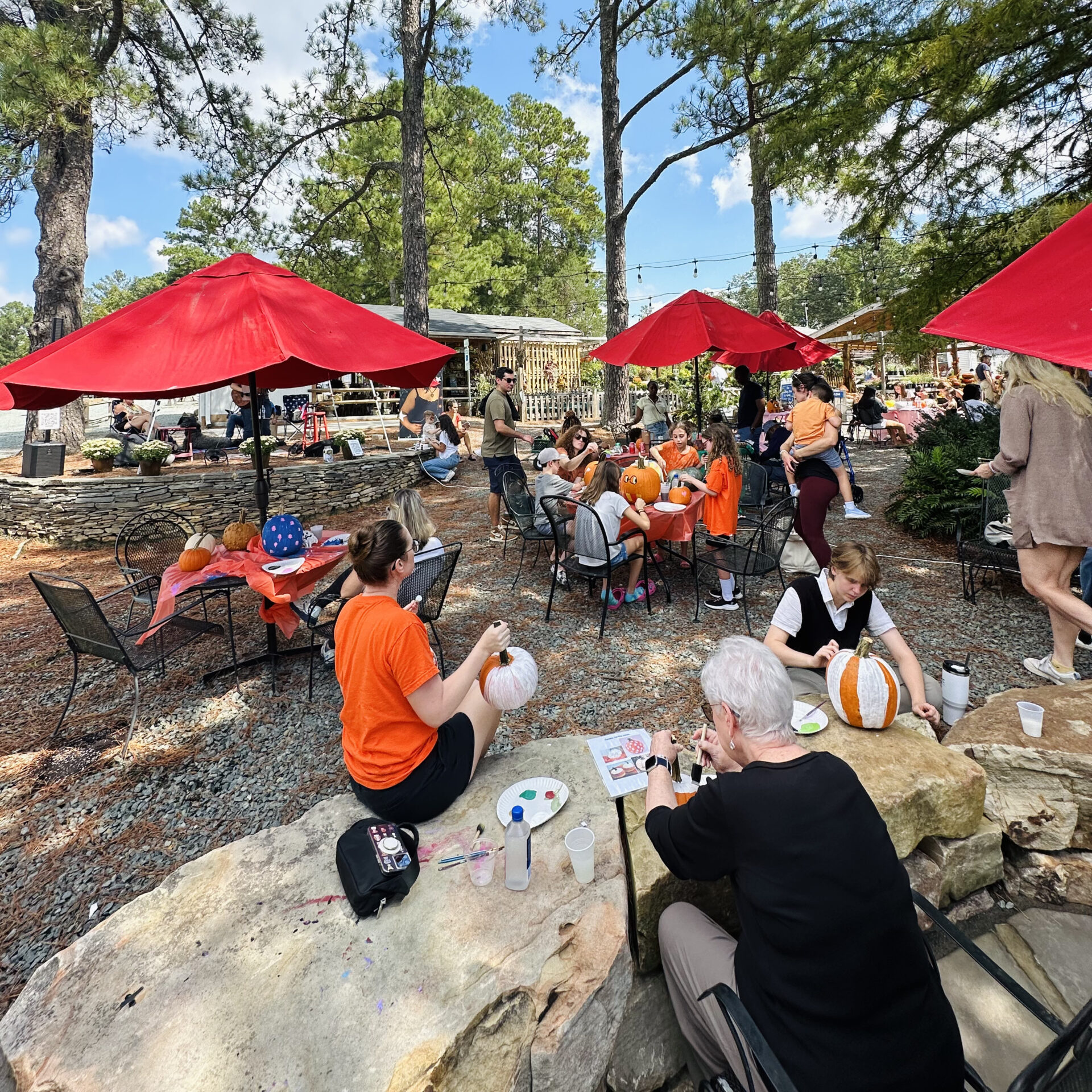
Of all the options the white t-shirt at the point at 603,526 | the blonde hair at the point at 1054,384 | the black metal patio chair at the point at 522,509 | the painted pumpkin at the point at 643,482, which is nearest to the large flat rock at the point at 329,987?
the white t-shirt at the point at 603,526

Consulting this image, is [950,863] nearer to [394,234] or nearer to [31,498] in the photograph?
[31,498]

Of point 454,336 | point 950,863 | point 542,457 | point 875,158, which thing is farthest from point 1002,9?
point 454,336

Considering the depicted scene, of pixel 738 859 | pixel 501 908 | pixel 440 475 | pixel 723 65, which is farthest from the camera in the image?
pixel 440 475

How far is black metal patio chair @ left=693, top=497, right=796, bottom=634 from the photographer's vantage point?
189 inches

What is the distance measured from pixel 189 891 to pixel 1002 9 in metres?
8.56

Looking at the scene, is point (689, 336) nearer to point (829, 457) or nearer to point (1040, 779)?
point (829, 457)

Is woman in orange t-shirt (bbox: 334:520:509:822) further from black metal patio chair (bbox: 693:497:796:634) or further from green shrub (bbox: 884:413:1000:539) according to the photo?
green shrub (bbox: 884:413:1000:539)

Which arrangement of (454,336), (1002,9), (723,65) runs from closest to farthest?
(1002,9), (723,65), (454,336)

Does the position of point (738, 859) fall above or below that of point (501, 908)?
above

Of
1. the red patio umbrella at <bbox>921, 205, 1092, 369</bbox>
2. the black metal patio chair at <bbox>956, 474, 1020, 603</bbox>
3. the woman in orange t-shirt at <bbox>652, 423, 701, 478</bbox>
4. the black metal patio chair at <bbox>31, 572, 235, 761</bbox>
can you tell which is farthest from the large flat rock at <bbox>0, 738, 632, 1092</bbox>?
the woman in orange t-shirt at <bbox>652, 423, 701, 478</bbox>

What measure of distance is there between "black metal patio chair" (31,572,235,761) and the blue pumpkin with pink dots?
65cm

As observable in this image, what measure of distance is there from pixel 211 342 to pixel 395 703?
221cm

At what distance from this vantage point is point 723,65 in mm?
10117

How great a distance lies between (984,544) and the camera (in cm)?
494
